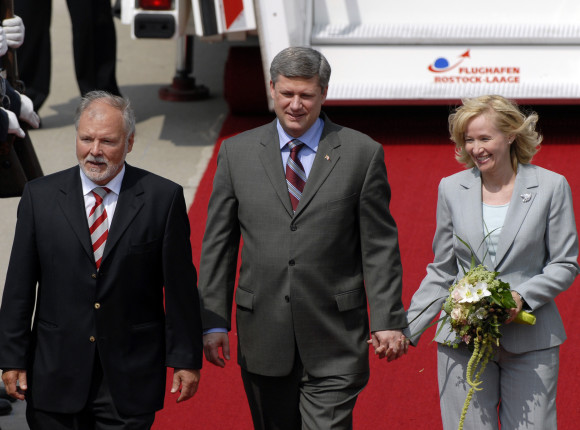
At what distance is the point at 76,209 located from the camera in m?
3.53

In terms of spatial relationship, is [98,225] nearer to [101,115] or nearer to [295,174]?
[101,115]

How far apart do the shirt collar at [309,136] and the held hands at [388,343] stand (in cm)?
65

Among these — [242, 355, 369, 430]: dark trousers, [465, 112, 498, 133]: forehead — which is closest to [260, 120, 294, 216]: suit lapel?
[242, 355, 369, 430]: dark trousers

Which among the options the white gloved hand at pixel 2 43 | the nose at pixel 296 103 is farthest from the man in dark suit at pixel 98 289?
the white gloved hand at pixel 2 43

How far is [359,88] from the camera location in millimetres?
6773

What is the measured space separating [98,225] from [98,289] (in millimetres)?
198

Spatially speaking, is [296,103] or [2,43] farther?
[2,43]

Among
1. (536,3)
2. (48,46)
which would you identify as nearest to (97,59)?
(48,46)

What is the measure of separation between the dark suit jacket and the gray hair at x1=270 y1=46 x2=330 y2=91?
20.5 inches

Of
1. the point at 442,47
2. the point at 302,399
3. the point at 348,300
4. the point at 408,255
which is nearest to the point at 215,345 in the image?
the point at 302,399

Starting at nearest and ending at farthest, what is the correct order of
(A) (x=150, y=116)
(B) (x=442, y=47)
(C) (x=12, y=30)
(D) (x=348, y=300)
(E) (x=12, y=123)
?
(D) (x=348, y=300), (E) (x=12, y=123), (C) (x=12, y=30), (B) (x=442, y=47), (A) (x=150, y=116)

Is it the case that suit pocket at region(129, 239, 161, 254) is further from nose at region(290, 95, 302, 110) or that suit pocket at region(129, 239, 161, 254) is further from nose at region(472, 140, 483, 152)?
nose at region(472, 140, 483, 152)

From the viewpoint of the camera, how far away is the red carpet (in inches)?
189

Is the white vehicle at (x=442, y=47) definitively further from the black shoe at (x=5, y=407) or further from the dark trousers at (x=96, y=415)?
the dark trousers at (x=96, y=415)
